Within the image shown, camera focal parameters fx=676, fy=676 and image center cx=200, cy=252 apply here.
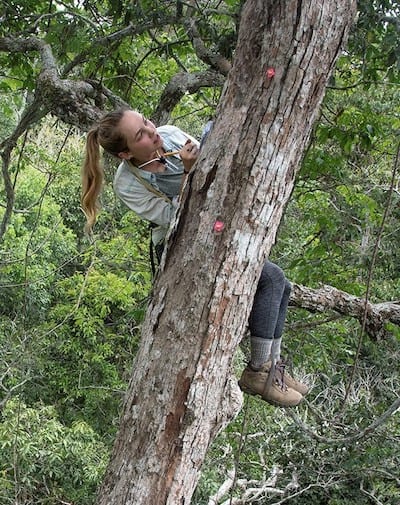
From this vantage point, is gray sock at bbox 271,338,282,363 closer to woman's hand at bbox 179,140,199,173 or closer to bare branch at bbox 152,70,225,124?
woman's hand at bbox 179,140,199,173

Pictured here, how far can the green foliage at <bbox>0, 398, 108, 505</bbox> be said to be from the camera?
571cm

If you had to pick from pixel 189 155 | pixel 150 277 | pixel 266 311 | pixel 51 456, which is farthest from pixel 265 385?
pixel 51 456

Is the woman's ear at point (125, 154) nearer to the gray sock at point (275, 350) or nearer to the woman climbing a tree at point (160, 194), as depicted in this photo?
the woman climbing a tree at point (160, 194)

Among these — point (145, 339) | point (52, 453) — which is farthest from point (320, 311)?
point (52, 453)

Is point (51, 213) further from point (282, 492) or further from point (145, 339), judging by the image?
point (145, 339)

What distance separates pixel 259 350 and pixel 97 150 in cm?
77

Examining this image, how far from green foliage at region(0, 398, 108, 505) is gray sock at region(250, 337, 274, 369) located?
409 cm

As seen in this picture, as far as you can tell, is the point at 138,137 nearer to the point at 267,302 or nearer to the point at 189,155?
the point at 189,155

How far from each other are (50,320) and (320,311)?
5735mm

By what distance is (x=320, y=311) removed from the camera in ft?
8.81

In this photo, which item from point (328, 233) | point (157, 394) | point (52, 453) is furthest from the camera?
point (52, 453)

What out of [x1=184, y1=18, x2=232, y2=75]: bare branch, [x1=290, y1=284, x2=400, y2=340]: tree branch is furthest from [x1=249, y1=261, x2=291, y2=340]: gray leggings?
[x1=184, y1=18, x2=232, y2=75]: bare branch

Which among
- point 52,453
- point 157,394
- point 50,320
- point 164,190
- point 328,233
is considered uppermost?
point 328,233

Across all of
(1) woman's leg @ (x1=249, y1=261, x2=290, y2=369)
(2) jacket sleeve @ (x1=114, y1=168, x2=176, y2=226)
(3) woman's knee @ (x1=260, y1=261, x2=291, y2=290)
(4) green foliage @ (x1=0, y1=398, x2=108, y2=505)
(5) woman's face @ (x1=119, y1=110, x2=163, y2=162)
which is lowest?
(4) green foliage @ (x1=0, y1=398, x2=108, y2=505)
